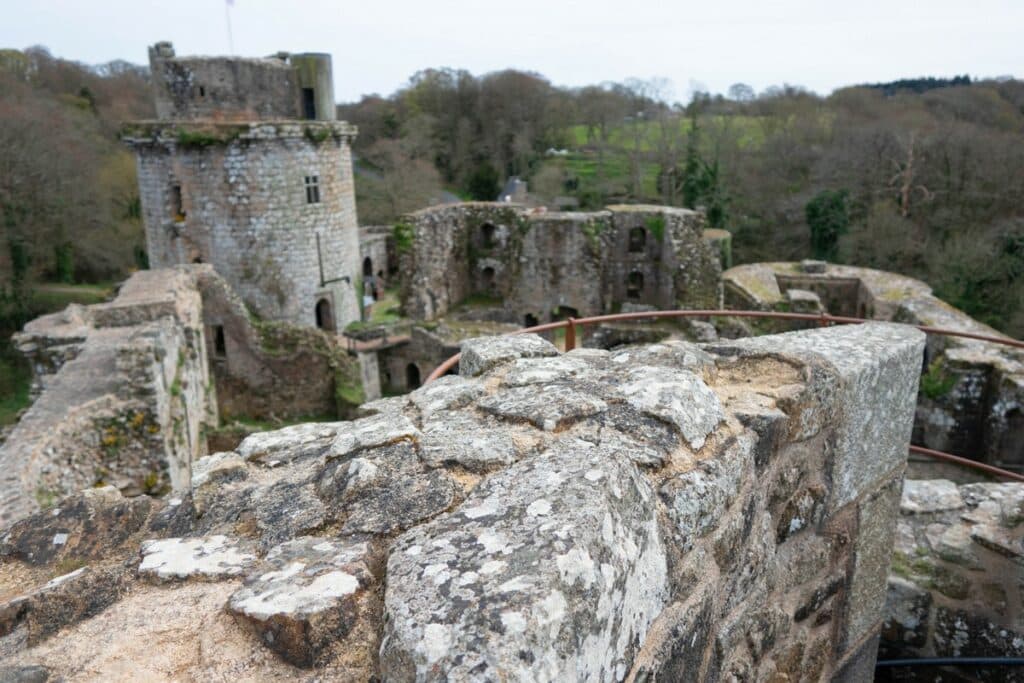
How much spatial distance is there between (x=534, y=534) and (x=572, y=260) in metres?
17.5

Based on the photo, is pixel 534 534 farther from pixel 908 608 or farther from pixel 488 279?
pixel 488 279

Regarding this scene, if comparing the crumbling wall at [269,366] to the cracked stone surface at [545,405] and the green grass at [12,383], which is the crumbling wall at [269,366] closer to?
the green grass at [12,383]

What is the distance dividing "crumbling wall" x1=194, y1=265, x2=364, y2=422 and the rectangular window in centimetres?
302

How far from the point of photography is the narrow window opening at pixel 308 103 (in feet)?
58.2

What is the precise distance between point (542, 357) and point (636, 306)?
16.2 m

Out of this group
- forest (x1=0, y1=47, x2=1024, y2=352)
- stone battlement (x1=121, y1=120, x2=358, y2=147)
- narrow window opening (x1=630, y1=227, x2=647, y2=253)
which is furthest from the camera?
forest (x1=0, y1=47, x2=1024, y2=352)

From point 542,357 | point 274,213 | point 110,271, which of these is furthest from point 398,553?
point 110,271

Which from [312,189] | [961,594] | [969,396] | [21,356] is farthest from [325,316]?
[961,594]

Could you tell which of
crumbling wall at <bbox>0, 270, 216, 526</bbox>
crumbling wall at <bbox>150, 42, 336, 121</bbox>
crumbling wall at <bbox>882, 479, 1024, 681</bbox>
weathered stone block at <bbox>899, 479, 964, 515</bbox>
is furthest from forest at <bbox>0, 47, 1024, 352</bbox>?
crumbling wall at <bbox>882, 479, 1024, 681</bbox>

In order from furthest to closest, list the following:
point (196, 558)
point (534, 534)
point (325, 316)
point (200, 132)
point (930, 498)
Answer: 1. point (325, 316)
2. point (200, 132)
3. point (930, 498)
4. point (196, 558)
5. point (534, 534)

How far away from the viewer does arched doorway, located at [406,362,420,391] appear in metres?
16.1

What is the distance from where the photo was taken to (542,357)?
2.69 metres

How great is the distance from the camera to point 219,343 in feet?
46.9

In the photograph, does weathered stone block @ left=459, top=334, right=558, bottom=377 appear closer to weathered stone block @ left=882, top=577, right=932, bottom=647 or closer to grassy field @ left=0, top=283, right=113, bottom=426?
weathered stone block @ left=882, top=577, right=932, bottom=647
